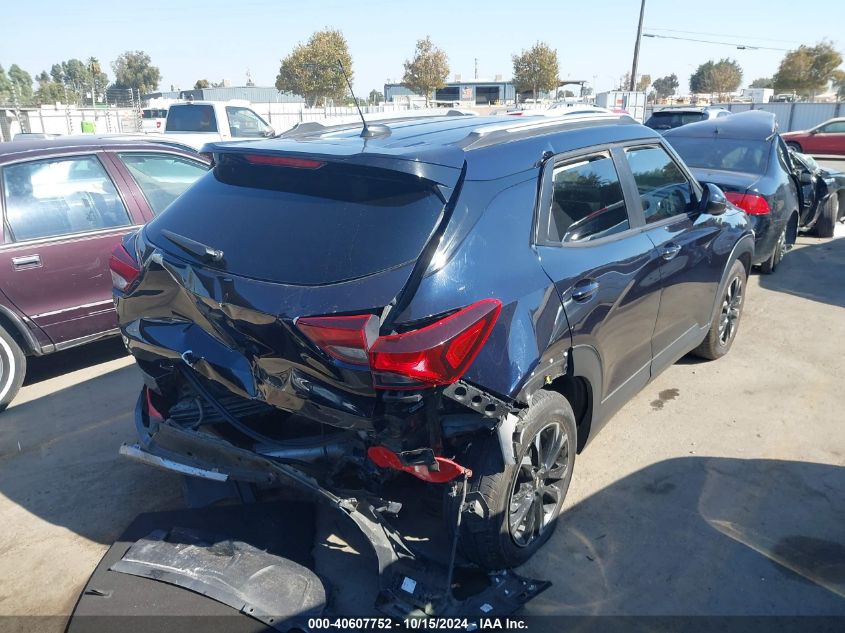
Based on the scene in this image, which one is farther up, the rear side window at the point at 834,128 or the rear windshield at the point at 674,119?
the rear windshield at the point at 674,119

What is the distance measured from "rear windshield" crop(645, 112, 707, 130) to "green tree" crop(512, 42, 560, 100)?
1216 inches

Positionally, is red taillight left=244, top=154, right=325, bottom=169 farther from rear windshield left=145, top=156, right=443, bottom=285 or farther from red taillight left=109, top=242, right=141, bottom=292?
red taillight left=109, top=242, right=141, bottom=292

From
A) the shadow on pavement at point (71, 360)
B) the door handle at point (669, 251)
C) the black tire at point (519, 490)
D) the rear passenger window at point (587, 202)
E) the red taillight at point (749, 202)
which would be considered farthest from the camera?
the red taillight at point (749, 202)

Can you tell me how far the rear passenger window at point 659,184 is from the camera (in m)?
3.83

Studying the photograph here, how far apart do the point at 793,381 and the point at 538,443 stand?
9.95 ft

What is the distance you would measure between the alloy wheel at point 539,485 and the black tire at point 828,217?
8.24m

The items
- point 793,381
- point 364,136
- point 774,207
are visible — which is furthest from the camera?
point 774,207

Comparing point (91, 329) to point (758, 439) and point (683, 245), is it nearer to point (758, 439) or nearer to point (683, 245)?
point (683, 245)

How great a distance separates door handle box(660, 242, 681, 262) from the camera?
3787 millimetres

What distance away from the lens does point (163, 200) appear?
18.5 ft

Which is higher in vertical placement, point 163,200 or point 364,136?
point 364,136

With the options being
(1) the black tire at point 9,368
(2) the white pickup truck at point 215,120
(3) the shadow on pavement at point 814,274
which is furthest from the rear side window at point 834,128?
(1) the black tire at point 9,368

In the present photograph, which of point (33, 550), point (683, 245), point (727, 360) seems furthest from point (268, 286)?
point (727, 360)

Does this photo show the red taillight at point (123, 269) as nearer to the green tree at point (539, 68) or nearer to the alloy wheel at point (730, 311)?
the alloy wheel at point (730, 311)
